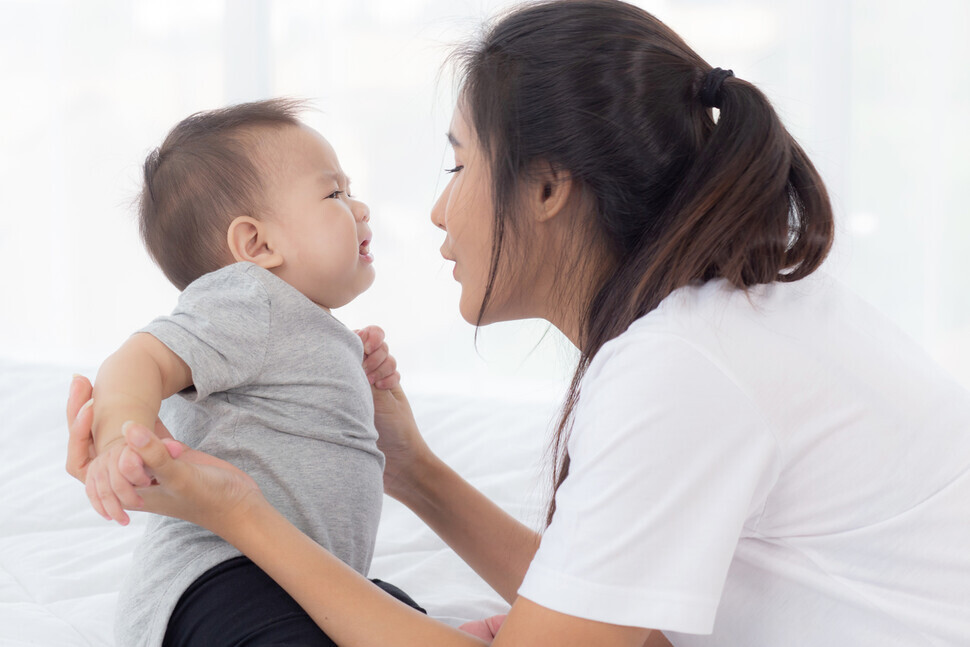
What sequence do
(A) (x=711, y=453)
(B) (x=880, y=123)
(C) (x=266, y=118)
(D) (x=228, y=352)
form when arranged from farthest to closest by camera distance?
(B) (x=880, y=123)
(C) (x=266, y=118)
(D) (x=228, y=352)
(A) (x=711, y=453)

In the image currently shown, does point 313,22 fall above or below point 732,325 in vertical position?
above

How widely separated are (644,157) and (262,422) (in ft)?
1.62

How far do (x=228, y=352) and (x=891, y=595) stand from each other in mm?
677

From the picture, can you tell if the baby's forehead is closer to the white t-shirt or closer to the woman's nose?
the woman's nose

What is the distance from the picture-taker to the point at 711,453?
71 centimetres

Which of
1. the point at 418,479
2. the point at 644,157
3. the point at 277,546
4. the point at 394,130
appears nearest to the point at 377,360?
the point at 418,479

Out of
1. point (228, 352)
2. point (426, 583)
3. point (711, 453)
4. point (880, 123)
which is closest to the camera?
point (711, 453)

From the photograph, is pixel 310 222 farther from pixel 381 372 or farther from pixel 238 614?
pixel 238 614

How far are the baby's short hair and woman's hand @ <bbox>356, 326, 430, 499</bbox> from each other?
0.75ft

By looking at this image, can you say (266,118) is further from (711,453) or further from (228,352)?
(711,453)

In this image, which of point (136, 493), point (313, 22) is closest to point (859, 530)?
point (136, 493)

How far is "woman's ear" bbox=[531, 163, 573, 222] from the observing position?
2.91 ft

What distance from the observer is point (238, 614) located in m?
0.88

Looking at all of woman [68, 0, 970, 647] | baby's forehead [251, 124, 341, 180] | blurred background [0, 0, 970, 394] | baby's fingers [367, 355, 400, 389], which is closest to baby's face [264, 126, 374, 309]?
baby's forehead [251, 124, 341, 180]
